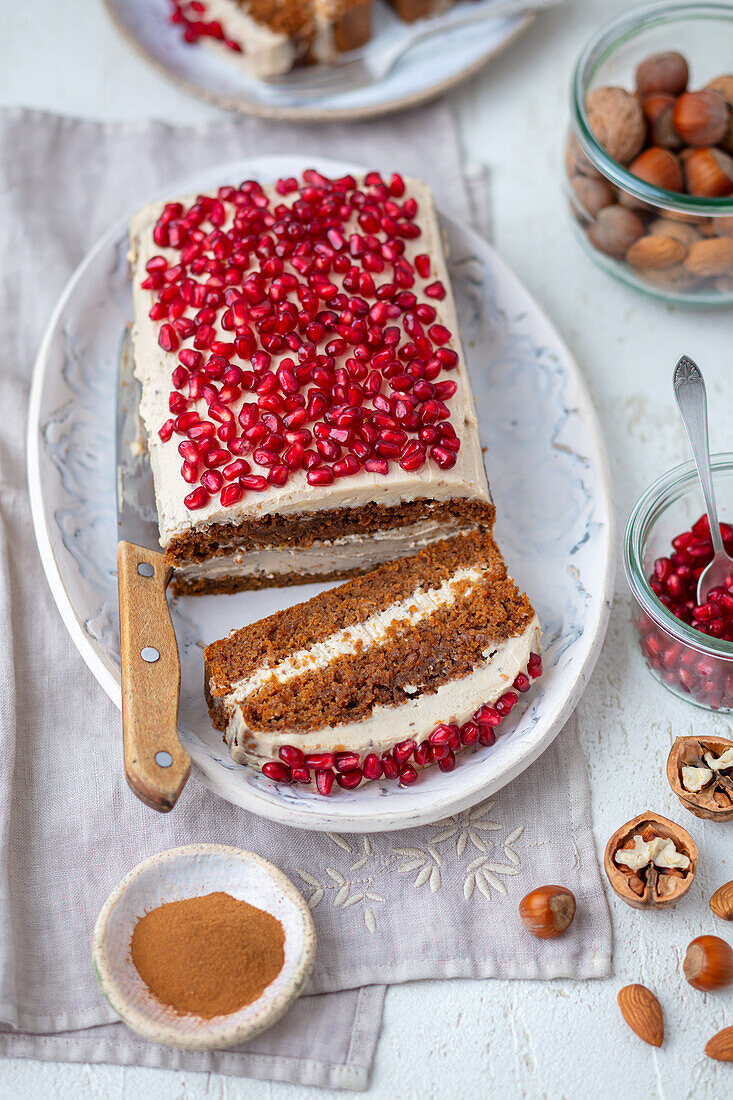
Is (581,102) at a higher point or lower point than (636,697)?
higher

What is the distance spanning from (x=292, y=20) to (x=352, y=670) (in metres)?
2.70

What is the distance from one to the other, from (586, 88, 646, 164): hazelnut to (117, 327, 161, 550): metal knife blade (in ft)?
5.98

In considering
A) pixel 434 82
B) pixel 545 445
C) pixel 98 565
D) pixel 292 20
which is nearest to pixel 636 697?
pixel 545 445

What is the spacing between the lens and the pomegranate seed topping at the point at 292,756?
8.93ft

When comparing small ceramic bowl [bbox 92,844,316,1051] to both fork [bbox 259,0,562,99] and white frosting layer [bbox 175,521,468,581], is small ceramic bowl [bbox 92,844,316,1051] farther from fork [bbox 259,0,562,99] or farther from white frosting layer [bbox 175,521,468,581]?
fork [bbox 259,0,562,99]

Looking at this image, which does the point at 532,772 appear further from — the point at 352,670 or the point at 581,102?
the point at 581,102

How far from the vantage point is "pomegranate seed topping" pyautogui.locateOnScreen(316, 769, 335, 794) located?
9.00 feet

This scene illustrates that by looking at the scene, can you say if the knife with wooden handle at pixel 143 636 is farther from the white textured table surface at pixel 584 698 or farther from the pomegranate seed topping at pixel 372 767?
the white textured table surface at pixel 584 698

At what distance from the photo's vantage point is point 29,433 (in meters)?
3.26

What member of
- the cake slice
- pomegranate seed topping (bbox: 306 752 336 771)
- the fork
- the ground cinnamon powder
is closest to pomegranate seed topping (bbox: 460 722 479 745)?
the cake slice

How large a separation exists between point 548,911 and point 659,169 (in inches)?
98.0

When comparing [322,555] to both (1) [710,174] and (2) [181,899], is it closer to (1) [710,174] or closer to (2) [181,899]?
(2) [181,899]

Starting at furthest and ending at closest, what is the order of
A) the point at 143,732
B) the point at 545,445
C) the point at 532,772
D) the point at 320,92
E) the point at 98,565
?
the point at 320,92, the point at 545,445, the point at 98,565, the point at 532,772, the point at 143,732

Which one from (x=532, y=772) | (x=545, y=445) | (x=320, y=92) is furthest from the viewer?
(x=320, y=92)
